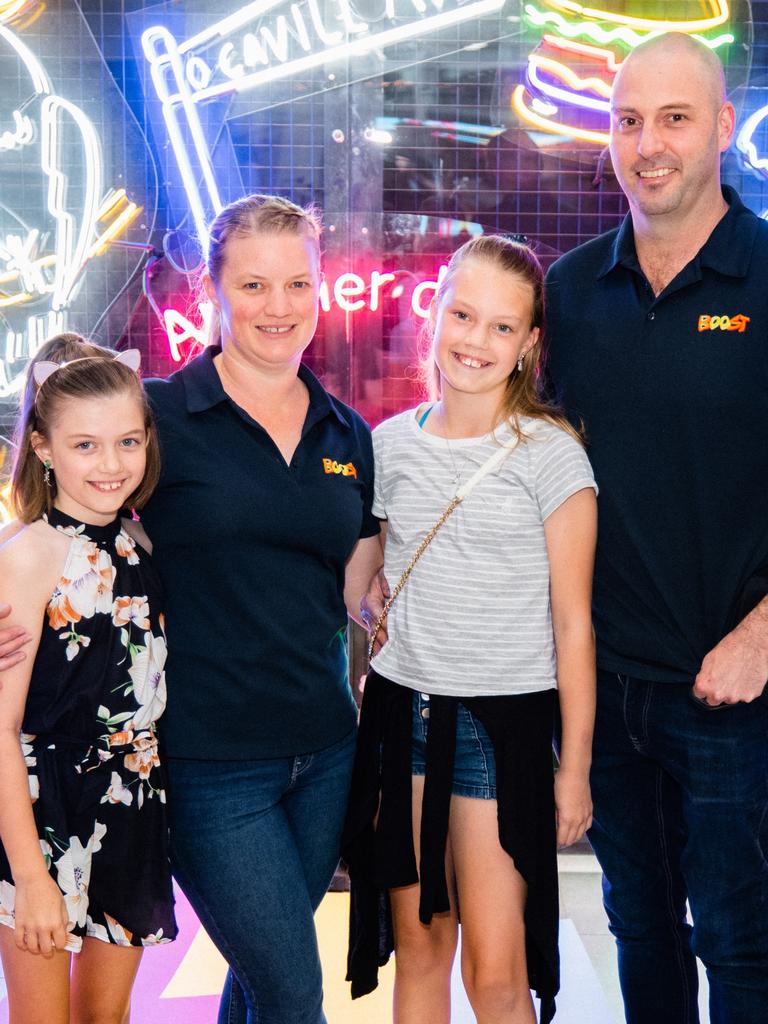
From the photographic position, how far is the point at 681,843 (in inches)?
80.6

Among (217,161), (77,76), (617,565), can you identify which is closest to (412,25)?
(217,161)

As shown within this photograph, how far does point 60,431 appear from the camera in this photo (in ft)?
5.58

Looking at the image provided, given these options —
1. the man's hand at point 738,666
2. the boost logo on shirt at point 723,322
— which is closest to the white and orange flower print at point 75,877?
the man's hand at point 738,666

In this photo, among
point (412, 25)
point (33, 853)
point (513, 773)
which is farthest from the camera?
point (412, 25)

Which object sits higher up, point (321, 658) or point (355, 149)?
point (355, 149)

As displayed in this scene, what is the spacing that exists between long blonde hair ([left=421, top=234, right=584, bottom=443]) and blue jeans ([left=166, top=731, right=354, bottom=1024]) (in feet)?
2.49

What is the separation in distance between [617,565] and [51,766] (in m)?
1.09

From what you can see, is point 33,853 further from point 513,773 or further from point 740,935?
point 740,935

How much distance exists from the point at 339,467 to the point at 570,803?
0.74 metres

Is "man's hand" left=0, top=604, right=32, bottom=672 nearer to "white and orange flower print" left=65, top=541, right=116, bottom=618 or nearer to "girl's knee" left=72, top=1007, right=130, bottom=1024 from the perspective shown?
"white and orange flower print" left=65, top=541, right=116, bottom=618

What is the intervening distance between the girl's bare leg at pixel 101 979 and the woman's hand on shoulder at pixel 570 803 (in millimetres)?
764

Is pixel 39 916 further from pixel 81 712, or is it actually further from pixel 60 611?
pixel 60 611

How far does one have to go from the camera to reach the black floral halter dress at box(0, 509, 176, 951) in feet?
5.34

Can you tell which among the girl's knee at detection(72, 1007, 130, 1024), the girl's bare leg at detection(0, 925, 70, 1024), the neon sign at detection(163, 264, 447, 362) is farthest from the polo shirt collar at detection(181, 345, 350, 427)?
the neon sign at detection(163, 264, 447, 362)
